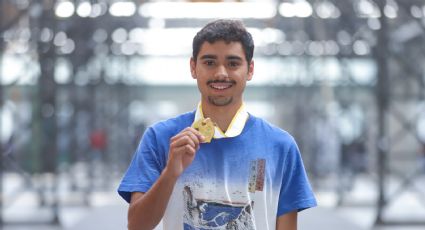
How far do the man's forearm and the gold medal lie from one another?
190 mm

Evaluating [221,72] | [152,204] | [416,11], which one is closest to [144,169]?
[152,204]

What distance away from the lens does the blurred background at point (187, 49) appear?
16.8 metres

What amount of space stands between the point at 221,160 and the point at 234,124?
0.45 ft

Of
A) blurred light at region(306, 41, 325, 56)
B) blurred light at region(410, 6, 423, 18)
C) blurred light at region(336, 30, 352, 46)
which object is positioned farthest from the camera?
blurred light at region(306, 41, 325, 56)

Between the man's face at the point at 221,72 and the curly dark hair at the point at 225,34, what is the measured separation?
0.06 feet

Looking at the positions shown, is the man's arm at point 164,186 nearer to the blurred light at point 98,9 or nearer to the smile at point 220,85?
the smile at point 220,85

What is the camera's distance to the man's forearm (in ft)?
10.2

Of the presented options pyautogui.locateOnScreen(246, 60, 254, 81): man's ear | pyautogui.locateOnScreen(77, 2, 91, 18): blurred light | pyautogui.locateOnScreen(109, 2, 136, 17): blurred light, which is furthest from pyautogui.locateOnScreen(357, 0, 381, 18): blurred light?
pyautogui.locateOnScreen(246, 60, 254, 81): man's ear

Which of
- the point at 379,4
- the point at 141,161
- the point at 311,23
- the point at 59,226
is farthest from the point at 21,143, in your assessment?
the point at 141,161

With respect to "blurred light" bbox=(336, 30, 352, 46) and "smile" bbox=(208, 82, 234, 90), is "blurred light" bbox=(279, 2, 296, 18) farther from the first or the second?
"smile" bbox=(208, 82, 234, 90)

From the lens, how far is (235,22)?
11.2ft

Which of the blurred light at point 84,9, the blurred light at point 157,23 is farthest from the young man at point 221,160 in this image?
the blurred light at point 157,23

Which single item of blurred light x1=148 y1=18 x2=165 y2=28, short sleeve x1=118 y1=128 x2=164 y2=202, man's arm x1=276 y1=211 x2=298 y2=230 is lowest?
man's arm x1=276 y1=211 x2=298 y2=230

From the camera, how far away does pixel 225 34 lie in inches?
132
